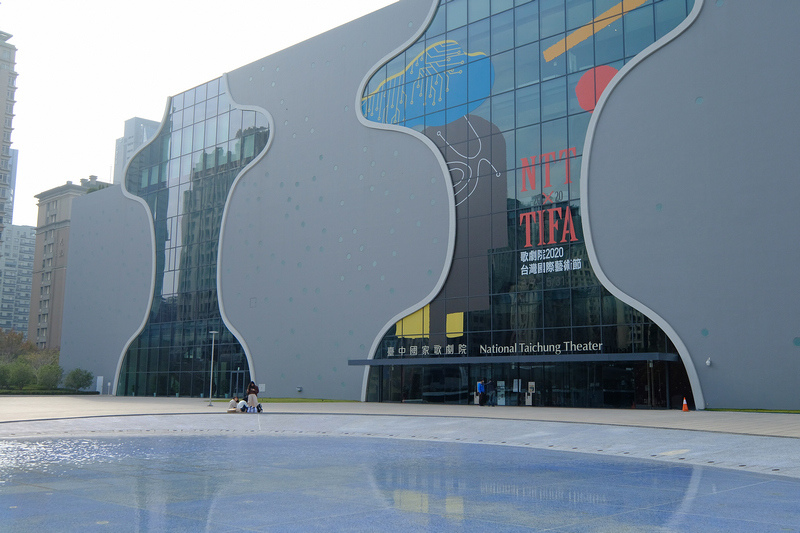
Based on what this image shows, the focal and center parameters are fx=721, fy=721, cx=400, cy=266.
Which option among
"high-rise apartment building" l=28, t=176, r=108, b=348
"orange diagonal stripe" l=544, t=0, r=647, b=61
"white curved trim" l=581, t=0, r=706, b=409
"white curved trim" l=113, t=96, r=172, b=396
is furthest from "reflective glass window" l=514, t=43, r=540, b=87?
"high-rise apartment building" l=28, t=176, r=108, b=348

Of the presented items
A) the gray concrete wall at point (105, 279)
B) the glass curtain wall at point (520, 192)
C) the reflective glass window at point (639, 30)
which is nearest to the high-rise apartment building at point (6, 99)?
the gray concrete wall at point (105, 279)

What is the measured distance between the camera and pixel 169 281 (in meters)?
55.6

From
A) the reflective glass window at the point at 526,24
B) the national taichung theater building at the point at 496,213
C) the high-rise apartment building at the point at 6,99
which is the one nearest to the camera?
the national taichung theater building at the point at 496,213

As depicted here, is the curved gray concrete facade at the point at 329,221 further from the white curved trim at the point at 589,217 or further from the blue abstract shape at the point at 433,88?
the white curved trim at the point at 589,217

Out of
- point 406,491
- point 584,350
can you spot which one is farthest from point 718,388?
point 406,491

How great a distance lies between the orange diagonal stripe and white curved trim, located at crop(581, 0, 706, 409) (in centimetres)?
246

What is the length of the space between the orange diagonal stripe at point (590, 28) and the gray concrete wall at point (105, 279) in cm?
3612

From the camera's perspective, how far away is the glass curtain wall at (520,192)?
33.3 meters

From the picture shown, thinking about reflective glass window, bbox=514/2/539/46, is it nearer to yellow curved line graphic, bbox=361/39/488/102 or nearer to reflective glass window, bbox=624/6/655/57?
yellow curved line graphic, bbox=361/39/488/102

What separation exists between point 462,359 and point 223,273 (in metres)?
21.6

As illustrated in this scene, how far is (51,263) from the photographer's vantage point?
123812 millimetres

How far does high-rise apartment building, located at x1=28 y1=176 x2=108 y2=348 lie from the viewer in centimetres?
12056

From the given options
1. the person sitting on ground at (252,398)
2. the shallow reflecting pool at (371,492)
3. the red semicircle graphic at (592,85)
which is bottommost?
the shallow reflecting pool at (371,492)

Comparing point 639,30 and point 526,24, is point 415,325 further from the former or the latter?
point 639,30
